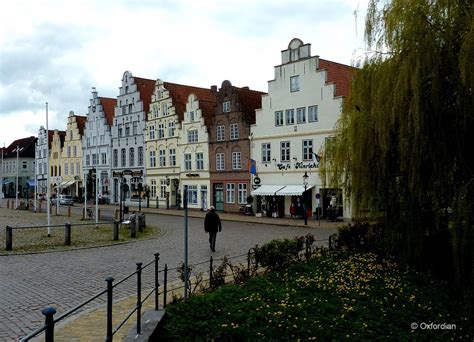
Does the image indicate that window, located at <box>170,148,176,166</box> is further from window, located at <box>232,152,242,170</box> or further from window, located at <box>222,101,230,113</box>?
window, located at <box>232,152,242,170</box>

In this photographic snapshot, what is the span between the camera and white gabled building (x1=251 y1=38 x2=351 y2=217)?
3538cm

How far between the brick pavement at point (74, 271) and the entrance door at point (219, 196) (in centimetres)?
1934

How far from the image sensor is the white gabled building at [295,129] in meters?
35.4

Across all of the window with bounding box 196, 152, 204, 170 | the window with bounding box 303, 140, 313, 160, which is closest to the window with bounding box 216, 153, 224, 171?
the window with bounding box 196, 152, 204, 170

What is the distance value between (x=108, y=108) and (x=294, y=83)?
3737 centimetres

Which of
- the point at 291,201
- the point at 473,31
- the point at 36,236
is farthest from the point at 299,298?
the point at 291,201

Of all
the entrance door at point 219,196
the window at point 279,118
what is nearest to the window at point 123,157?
the entrance door at point 219,196

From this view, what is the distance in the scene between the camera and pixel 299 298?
371 inches

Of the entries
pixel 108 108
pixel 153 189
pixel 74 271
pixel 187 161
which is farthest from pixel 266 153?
pixel 108 108

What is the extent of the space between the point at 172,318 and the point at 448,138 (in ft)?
23.2

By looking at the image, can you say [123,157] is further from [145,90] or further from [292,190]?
[292,190]

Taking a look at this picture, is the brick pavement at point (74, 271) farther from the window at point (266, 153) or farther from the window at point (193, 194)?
the window at point (193, 194)

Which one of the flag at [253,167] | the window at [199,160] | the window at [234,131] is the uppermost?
the window at [234,131]

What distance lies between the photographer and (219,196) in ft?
148
